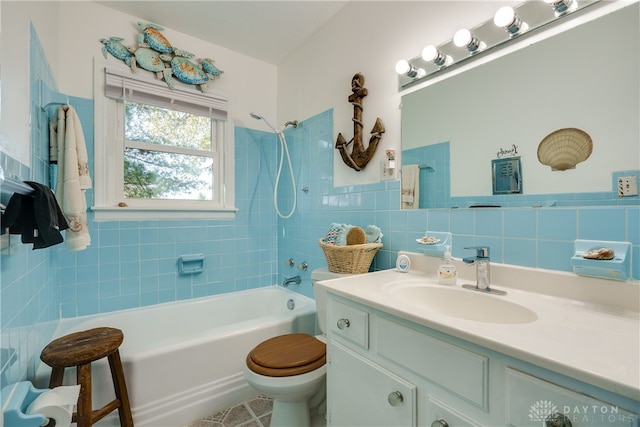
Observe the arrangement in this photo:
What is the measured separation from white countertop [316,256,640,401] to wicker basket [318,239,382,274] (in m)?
0.49

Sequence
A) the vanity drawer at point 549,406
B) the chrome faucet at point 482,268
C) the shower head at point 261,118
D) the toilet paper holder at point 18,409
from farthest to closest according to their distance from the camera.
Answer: the shower head at point 261,118 < the chrome faucet at point 482,268 < the toilet paper holder at point 18,409 < the vanity drawer at point 549,406

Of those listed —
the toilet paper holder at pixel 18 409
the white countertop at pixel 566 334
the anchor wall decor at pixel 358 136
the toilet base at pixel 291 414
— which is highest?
the anchor wall decor at pixel 358 136

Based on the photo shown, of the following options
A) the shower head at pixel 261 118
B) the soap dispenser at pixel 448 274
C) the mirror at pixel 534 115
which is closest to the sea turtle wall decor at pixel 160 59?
the shower head at pixel 261 118

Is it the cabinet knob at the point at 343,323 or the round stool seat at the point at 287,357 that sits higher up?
the cabinet knob at the point at 343,323

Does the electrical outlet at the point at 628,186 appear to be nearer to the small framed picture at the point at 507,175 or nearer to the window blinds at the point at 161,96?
the small framed picture at the point at 507,175

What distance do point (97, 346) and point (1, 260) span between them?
562 mm

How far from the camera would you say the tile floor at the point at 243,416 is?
4.79 feet

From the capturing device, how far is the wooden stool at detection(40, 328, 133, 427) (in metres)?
1.10

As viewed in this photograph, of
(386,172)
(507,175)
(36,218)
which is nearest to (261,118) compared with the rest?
(386,172)

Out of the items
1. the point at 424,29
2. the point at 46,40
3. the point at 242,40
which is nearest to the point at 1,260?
the point at 46,40

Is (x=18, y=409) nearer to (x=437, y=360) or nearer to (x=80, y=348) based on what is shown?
(x=80, y=348)

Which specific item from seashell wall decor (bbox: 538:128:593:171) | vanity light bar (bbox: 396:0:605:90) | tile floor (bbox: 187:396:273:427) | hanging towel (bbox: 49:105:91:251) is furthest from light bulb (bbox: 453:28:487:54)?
tile floor (bbox: 187:396:273:427)

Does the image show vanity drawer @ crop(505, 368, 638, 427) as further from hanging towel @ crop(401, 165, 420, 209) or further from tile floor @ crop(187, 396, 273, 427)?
tile floor @ crop(187, 396, 273, 427)

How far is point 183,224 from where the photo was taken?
2203 mm
